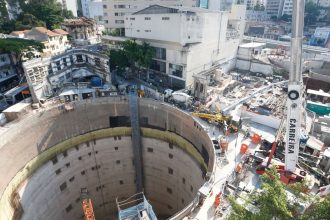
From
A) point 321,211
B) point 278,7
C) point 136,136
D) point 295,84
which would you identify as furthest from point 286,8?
point 321,211

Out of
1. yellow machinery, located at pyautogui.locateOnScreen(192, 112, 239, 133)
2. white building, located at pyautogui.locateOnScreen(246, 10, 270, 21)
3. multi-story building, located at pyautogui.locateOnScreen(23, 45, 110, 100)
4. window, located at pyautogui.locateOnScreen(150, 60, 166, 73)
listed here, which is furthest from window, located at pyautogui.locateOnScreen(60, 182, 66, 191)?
white building, located at pyautogui.locateOnScreen(246, 10, 270, 21)

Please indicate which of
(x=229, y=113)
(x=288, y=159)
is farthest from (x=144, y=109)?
(x=288, y=159)

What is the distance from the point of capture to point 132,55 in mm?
39438

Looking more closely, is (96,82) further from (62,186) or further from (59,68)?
(62,186)

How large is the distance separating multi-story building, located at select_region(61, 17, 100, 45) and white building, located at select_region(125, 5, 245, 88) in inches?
919

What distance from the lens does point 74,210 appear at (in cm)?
3112

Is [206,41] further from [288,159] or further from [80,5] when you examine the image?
[80,5]

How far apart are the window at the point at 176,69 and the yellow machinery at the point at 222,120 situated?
12.2m

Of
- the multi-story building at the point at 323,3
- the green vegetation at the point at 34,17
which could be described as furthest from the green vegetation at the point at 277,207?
the multi-story building at the point at 323,3

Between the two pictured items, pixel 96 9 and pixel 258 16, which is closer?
pixel 96 9

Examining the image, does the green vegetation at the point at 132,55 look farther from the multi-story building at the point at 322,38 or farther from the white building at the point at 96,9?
the multi-story building at the point at 322,38

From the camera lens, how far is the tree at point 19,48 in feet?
126

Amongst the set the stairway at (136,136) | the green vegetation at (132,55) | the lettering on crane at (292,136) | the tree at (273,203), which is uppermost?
the green vegetation at (132,55)

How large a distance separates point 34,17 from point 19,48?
2496 cm
